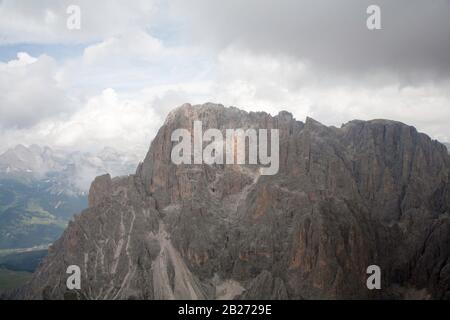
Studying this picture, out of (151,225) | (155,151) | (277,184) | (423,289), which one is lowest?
(423,289)

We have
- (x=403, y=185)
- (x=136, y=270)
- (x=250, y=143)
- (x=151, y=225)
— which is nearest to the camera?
(x=136, y=270)

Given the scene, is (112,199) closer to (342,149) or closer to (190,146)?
(190,146)

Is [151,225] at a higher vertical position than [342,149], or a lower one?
lower
